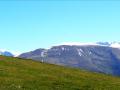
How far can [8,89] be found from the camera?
33.9 meters

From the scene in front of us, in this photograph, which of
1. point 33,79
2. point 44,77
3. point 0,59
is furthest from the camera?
point 0,59

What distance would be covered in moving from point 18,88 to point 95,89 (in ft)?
29.9

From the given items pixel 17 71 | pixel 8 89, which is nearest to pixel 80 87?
pixel 8 89

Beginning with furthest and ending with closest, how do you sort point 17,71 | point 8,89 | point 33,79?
point 17,71 < point 33,79 < point 8,89

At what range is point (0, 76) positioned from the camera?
148ft

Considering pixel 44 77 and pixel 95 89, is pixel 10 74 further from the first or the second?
pixel 95 89

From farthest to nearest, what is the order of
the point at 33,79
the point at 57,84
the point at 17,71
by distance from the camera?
1. the point at 17,71
2. the point at 33,79
3. the point at 57,84

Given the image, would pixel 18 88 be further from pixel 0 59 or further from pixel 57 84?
pixel 0 59

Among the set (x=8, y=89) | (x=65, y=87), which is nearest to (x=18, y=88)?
(x=8, y=89)

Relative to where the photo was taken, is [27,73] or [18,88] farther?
[27,73]

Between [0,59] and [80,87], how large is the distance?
24733 millimetres

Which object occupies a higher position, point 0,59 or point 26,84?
point 0,59

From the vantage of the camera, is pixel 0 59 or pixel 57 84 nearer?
pixel 57 84

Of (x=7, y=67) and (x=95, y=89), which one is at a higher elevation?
(x=7, y=67)
